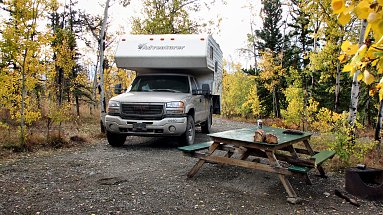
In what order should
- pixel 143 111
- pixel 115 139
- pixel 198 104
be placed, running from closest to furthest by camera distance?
1. pixel 143 111
2. pixel 115 139
3. pixel 198 104

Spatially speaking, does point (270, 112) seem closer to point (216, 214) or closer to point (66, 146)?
point (66, 146)

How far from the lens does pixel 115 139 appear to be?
8922 millimetres

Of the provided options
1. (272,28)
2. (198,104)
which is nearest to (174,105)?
(198,104)

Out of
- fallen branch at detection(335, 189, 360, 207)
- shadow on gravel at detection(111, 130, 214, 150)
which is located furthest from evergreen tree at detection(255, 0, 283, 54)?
fallen branch at detection(335, 189, 360, 207)

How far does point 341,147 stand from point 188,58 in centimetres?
475

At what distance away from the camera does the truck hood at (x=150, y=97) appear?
8.30 meters

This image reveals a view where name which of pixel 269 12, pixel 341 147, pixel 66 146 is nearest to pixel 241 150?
pixel 341 147

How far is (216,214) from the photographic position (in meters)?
4.12

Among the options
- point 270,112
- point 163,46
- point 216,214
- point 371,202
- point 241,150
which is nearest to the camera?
point 216,214

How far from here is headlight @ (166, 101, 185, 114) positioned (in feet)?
27.1

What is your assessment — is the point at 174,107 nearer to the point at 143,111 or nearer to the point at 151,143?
the point at 143,111

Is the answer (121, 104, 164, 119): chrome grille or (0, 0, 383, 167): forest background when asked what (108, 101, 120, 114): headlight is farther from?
(0, 0, 383, 167): forest background

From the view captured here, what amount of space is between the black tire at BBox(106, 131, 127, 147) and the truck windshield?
4.87 ft

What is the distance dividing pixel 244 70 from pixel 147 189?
86.4 ft
